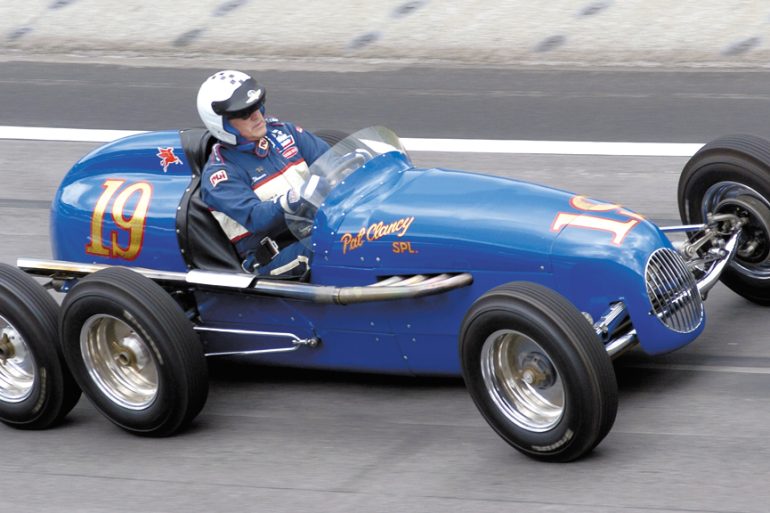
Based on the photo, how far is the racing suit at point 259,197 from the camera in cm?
607

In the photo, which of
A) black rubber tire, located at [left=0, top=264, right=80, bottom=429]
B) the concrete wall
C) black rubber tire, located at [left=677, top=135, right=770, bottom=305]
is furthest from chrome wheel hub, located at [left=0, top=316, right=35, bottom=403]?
the concrete wall

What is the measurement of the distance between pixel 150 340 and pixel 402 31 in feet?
22.3

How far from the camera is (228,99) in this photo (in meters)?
6.12

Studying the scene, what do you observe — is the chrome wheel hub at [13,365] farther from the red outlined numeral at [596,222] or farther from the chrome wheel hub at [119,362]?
the red outlined numeral at [596,222]

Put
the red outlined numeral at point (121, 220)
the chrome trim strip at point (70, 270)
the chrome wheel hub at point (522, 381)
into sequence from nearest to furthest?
the chrome wheel hub at point (522, 381) → the chrome trim strip at point (70, 270) → the red outlined numeral at point (121, 220)

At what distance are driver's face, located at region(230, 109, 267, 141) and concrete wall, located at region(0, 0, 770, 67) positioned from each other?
5508 mm

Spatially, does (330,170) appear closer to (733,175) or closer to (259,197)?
(259,197)

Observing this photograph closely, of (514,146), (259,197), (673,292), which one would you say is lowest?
(514,146)

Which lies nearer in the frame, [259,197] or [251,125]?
[251,125]

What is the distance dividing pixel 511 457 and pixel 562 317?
0.64 meters

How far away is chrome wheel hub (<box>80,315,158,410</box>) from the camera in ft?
19.2

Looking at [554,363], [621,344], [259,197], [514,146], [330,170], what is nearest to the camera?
[554,363]

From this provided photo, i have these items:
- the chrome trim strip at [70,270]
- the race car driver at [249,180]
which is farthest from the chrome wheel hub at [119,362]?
the race car driver at [249,180]

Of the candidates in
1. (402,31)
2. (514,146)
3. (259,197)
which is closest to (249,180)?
(259,197)
